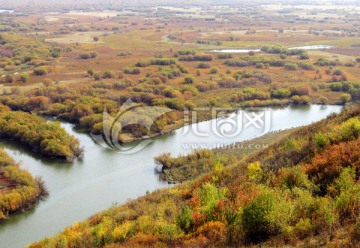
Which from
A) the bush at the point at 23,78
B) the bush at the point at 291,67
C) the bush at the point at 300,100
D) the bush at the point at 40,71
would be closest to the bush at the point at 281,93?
the bush at the point at 300,100

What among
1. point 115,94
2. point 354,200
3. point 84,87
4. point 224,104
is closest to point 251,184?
point 354,200

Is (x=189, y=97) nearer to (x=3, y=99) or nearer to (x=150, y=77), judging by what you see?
(x=150, y=77)

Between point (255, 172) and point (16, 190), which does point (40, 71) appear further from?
point (255, 172)

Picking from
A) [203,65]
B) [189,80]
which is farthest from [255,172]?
[203,65]

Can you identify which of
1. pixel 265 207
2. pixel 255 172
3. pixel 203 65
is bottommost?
pixel 203 65

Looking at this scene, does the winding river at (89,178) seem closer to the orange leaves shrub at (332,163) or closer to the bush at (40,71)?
the orange leaves shrub at (332,163)
